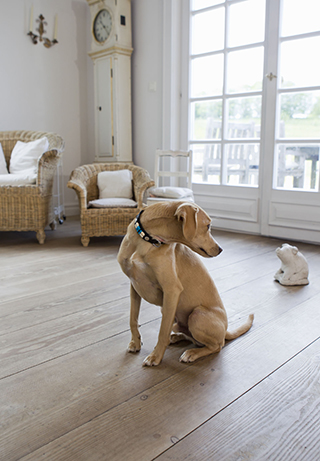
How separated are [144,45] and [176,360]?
3630 millimetres

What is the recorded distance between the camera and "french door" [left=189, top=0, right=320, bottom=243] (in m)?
3.15

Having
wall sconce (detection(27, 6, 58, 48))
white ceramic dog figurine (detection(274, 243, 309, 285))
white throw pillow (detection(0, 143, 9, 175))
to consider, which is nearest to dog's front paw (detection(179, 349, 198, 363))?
white ceramic dog figurine (detection(274, 243, 309, 285))

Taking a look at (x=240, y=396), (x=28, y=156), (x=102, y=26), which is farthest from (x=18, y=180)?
Answer: (x=240, y=396)

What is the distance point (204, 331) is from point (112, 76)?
3.52 meters

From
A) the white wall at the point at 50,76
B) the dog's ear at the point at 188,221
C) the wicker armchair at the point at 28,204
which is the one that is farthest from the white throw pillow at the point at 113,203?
the dog's ear at the point at 188,221

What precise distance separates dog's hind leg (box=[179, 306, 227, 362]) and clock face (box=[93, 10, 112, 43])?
3.66 m

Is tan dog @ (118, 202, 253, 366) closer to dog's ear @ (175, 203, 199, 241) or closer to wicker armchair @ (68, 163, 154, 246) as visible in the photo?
dog's ear @ (175, 203, 199, 241)

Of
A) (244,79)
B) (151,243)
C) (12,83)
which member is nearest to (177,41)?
(244,79)

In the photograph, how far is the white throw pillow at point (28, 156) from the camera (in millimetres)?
3416

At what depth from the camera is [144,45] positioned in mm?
4109

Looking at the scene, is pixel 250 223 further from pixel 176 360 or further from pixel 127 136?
pixel 176 360

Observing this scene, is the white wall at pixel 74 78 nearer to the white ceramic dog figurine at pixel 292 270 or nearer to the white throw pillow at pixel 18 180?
the white throw pillow at pixel 18 180

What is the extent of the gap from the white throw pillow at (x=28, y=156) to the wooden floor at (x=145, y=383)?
5.12 ft

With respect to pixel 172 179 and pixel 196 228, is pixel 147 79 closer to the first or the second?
pixel 172 179
